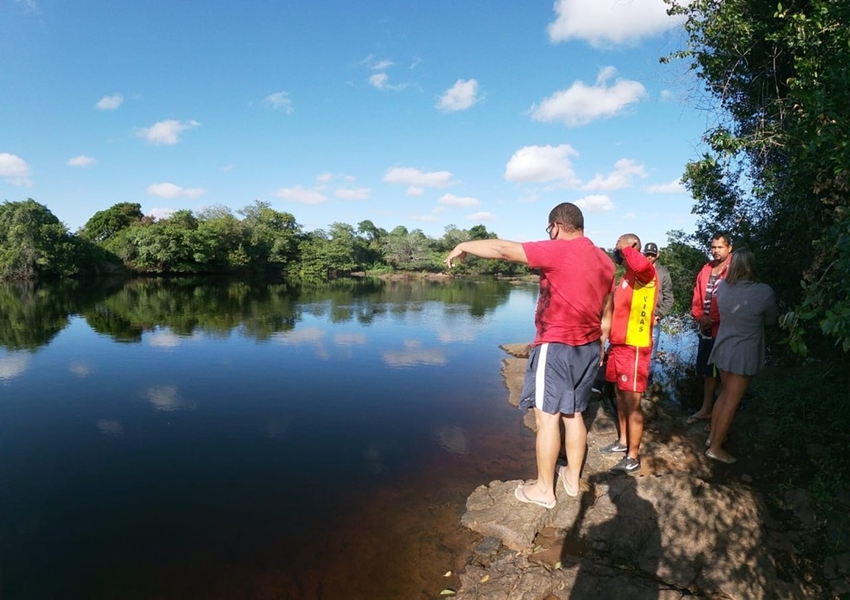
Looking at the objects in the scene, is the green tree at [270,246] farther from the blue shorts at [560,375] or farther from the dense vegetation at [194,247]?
the blue shorts at [560,375]

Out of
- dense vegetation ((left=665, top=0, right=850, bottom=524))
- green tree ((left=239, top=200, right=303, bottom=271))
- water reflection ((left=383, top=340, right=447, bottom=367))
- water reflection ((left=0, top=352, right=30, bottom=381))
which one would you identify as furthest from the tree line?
green tree ((left=239, top=200, right=303, bottom=271))

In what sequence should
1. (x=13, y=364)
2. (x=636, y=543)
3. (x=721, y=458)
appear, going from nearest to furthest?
(x=636, y=543)
(x=721, y=458)
(x=13, y=364)

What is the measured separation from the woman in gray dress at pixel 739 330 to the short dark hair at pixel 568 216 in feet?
6.03

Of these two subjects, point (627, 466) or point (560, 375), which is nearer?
point (560, 375)

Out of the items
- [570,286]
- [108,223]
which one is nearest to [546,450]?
[570,286]

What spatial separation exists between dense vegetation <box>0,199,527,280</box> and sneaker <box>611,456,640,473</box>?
1745 inches

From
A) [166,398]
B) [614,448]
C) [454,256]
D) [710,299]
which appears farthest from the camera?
[166,398]

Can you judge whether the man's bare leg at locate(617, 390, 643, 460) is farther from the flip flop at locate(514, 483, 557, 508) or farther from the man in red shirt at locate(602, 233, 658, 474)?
the flip flop at locate(514, 483, 557, 508)

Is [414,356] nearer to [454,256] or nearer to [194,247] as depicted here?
[454,256]

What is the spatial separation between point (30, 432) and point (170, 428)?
5.92 ft

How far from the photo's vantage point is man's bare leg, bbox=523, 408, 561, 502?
3184 millimetres

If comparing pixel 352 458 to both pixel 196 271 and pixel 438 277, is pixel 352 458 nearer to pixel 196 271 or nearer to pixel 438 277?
pixel 196 271

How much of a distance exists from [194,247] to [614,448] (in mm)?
46967

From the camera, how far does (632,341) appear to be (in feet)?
12.8
